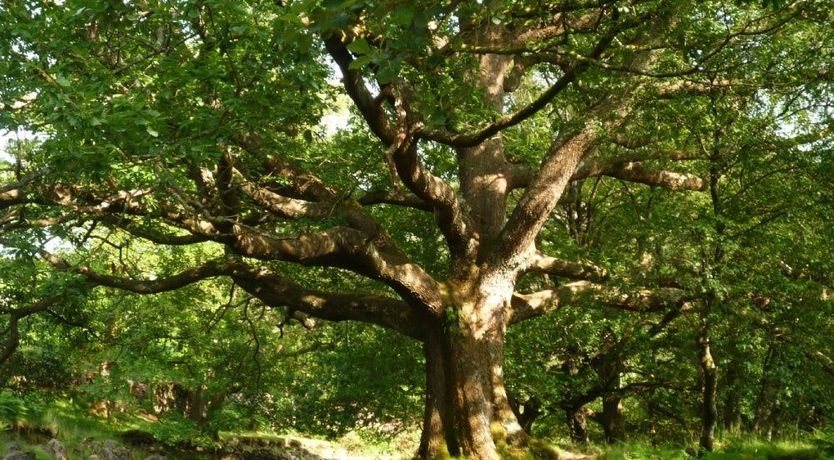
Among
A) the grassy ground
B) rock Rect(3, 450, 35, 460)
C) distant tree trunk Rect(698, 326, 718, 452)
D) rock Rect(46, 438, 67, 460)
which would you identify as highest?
distant tree trunk Rect(698, 326, 718, 452)

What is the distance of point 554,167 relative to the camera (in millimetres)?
10070

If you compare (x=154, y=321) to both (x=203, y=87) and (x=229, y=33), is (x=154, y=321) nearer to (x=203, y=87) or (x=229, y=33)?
(x=203, y=87)

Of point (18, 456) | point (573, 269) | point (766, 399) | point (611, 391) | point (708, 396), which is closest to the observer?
point (18, 456)

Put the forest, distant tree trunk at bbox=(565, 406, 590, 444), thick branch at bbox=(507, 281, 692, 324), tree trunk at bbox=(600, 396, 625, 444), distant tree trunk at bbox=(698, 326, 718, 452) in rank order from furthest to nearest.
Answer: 1. tree trunk at bbox=(600, 396, 625, 444)
2. distant tree trunk at bbox=(565, 406, 590, 444)
3. thick branch at bbox=(507, 281, 692, 324)
4. distant tree trunk at bbox=(698, 326, 718, 452)
5. the forest

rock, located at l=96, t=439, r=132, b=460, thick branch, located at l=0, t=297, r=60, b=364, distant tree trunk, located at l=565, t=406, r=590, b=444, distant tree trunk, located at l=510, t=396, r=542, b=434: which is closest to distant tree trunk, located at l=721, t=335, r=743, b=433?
distant tree trunk, located at l=565, t=406, r=590, b=444

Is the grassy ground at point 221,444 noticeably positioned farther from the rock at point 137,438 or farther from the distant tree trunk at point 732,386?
the distant tree trunk at point 732,386

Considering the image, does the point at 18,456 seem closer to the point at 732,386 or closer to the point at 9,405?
the point at 9,405

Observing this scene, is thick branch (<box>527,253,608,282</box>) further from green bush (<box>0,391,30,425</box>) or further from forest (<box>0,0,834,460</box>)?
green bush (<box>0,391,30,425</box>)

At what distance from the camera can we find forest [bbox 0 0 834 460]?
22.6 ft

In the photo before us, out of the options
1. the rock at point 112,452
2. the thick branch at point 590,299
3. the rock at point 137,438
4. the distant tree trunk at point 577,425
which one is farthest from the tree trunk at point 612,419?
the rock at point 137,438

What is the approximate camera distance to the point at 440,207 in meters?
9.98

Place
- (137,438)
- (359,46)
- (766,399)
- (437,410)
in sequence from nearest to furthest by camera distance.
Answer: (359,46) → (437,410) → (766,399) → (137,438)

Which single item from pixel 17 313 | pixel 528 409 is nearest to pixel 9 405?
pixel 17 313

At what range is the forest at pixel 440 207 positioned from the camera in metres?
6.90
